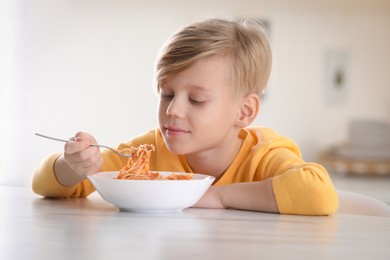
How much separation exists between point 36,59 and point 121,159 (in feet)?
12.6

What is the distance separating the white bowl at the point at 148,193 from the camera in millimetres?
981

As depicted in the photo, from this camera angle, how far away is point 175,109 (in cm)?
120

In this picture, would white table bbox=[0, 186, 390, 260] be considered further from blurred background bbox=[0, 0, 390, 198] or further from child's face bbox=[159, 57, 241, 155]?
blurred background bbox=[0, 0, 390, 198]

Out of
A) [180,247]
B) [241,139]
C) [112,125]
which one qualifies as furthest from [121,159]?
[112,125]

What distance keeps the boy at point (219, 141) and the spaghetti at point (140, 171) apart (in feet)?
0.18

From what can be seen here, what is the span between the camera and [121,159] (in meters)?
1.40

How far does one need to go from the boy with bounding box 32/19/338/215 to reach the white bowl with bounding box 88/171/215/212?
0.11 metres

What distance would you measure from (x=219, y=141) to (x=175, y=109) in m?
0.17

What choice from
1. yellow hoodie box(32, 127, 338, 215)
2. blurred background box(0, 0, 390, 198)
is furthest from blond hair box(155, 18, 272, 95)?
blurred background box(0, 0, 390, 198)

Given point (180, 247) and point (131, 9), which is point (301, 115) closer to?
point (131, 9)

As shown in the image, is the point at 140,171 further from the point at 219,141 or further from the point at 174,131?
the point at 219,141

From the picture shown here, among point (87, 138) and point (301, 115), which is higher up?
point (87, 138)

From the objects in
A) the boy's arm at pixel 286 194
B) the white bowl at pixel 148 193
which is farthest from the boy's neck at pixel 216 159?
the white bowl at pixel 148 193

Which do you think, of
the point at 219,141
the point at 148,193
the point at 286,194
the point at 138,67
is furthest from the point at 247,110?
the point at 138,67
